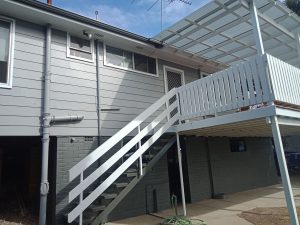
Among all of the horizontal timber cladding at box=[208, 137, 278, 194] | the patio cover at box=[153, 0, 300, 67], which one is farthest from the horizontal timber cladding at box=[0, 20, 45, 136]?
the horizontal timber cladding at box=[208, 137, 278, 194]

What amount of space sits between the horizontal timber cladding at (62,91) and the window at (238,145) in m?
4.91

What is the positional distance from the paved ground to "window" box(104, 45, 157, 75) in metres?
4.55

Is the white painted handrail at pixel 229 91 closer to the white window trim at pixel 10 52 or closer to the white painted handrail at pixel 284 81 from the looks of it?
the white painted handrail at pixel 284 81

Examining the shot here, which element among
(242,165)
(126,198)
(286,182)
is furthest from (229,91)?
(242,165)

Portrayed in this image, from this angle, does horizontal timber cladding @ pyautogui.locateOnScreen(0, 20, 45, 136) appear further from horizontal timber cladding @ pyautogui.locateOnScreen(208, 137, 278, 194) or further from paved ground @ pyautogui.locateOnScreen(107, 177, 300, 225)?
horizontal timber cladding @ pyautogui.locateOnScreen(208, 137, 278, 194)

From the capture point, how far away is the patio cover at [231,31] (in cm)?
675

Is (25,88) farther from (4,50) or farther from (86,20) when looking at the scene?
(86,20)

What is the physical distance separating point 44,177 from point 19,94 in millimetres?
2006

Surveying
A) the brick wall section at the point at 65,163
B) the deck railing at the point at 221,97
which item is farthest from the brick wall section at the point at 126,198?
the deck railing at the point at 221,97

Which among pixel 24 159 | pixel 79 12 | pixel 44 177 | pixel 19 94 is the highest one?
pixel 79 12

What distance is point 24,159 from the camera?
995 cm

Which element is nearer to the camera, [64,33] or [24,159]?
[64,33]

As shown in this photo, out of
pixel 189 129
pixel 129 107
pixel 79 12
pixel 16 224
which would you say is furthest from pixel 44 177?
pixel 79 12

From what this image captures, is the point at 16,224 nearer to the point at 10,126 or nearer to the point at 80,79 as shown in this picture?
the point at 10,126
